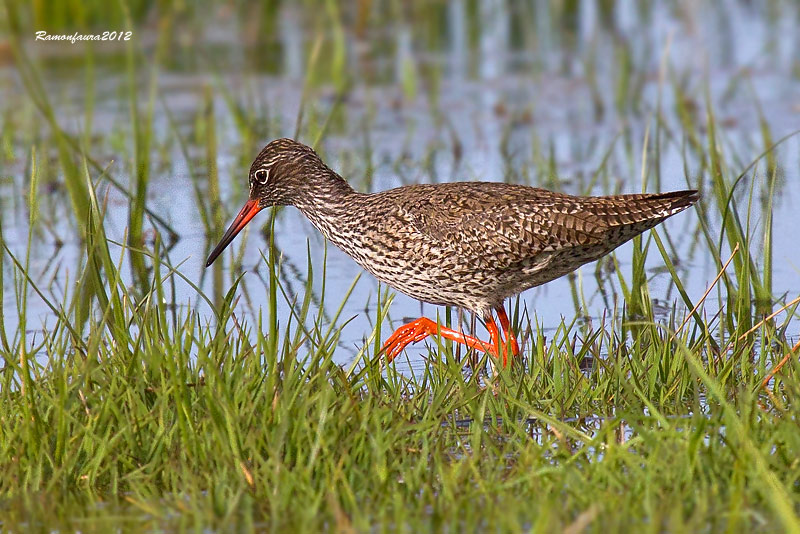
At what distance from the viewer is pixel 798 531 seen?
3199 millimetres

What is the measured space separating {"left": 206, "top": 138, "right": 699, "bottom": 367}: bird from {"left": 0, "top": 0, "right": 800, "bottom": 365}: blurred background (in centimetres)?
25

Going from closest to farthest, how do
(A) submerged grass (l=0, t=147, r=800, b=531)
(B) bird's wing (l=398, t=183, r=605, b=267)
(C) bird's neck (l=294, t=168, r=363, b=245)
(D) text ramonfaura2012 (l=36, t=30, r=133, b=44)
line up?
(A) submerged grass (l=0, t=147, r=800, b=531) < (B) bird's wing (l=398, t=183, r=605, b=267) < (C) bird's neck (l=294, t=168, r=363, b=245) < (D) text ramonfaura2012 (l=36, t=30, r=133, b=44)

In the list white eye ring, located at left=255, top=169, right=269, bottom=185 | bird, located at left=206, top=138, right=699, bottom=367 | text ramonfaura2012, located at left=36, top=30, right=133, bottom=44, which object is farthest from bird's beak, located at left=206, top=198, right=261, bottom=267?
text ramonfaura2012, located at left=36, top=30, right=133, bottom=44

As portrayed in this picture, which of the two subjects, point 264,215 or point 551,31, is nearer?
point 264,215

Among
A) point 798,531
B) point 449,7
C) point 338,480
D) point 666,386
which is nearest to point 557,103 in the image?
point 449,7

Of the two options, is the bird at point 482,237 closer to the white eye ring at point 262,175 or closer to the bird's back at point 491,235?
the bird's back at point 491,235

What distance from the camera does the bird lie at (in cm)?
598

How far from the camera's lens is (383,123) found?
12.1 meters

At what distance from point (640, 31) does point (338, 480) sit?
11.7 metres

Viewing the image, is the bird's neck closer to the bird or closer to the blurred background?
the bird

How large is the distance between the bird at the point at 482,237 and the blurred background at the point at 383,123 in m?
0.25

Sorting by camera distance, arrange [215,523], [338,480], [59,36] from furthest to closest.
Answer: [59,36], [338,480], [215,523]

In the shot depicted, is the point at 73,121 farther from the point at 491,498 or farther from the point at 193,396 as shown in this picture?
Result: the point at 491,498

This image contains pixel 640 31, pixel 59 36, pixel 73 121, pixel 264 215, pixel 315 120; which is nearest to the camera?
pixel 264 215
